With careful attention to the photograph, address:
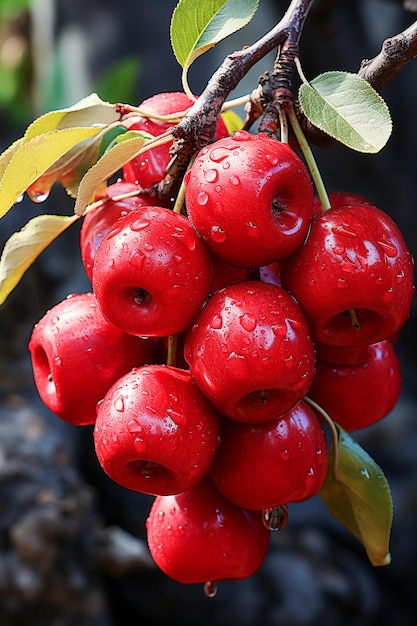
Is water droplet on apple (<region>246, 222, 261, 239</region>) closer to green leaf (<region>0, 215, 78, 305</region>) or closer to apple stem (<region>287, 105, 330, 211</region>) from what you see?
apple stem (<region>287, 105, 330, 211</region>)

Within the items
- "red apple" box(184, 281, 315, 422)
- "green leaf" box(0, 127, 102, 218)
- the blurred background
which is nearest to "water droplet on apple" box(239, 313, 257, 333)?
"red apple" box(184, 281, 315, 422)

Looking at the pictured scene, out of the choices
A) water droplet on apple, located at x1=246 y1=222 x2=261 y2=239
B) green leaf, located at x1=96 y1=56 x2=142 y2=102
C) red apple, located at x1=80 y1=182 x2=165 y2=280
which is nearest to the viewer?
water droplet on apple, located at x1=246 y1=222 x2=261 y2=239

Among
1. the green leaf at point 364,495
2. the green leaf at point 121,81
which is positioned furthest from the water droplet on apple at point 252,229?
the green leaf at point 121,81

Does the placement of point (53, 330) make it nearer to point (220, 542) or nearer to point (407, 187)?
point (220, 542)

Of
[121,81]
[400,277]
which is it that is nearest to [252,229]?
[400,277]

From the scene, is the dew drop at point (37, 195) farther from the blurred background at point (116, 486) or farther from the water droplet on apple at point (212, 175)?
the blurred background at point (116, 486)

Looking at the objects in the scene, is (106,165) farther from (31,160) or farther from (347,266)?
(347,266)
